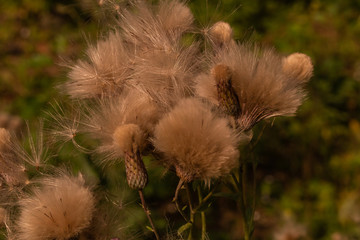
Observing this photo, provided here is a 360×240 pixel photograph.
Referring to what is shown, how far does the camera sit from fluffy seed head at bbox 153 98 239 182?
874 mm

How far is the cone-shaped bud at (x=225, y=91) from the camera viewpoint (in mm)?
948

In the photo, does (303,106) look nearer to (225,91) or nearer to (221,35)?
(221,35)

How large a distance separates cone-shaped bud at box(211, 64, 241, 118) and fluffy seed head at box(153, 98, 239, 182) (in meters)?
0.06

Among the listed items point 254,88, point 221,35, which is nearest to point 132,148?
point 254,88

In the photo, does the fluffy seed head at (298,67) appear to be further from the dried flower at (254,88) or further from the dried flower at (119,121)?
the dried flower at (119,121)

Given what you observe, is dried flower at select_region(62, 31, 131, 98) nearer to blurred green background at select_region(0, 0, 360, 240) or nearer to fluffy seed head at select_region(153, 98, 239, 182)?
fluffy seed head at select_region(153, 98, 239, 182)

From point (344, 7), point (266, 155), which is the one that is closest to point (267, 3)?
point (344, 7)

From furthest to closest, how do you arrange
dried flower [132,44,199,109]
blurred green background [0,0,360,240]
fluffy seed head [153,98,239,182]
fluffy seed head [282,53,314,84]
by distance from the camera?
blurred green background [0,0,360,240] < fluffy seed head [282,53,314,84] < dried flower [132,44,199,109] < fluffy seed head [153,98,239,182]

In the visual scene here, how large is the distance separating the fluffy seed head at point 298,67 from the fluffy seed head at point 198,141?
0.95ft

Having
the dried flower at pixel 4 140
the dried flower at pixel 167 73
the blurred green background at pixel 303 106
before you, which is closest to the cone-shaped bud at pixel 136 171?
the dried flower at pixel 167 73

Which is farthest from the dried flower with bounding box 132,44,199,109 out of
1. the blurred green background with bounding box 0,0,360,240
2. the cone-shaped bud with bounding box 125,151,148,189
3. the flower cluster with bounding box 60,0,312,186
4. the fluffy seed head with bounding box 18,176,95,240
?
the blurred green background with bounding box 0,0,360,240

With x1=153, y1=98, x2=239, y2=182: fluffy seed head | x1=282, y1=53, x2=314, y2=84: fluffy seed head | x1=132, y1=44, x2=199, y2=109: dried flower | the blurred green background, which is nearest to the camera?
x1=153, y1=98, x2=239, y2=182: fluffy seed head

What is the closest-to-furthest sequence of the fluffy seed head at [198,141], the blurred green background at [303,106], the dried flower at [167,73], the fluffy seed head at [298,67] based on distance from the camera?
the fluffy seed head at [198,141], the dried flower at [167,73], the fluffy seed head at [298,67], the blurred green background at [303,106]

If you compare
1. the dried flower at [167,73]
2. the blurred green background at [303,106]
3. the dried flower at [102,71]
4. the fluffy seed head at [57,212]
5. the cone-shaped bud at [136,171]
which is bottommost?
the blurred green background at [303,106]
